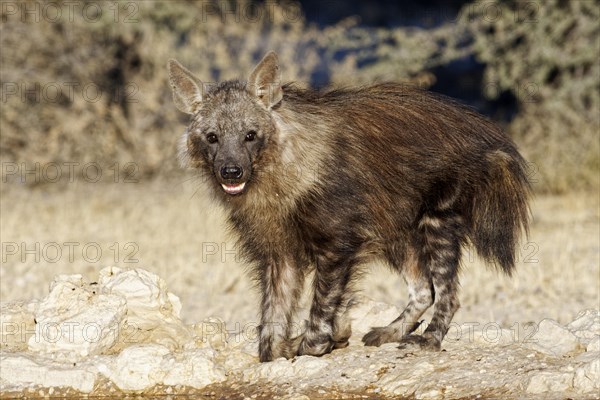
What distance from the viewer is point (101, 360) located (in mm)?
6160

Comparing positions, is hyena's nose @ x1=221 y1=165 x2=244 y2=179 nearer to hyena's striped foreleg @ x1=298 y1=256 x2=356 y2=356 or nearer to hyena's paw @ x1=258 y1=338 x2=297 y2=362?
hyena's striped foreleg @ x1=298 y1=256 x2=356 y2=356

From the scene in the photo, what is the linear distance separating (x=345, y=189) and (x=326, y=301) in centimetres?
65

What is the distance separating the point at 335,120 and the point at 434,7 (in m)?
12.1

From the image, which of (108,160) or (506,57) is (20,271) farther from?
(506,57)

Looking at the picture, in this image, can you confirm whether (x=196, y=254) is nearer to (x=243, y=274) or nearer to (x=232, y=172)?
(x=243, y=274)

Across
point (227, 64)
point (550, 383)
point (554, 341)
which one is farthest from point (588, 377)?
point (227, 64)

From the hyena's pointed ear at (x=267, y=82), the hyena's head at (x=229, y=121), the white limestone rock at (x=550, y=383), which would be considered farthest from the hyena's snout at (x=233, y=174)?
the white limestone rock at (x=550, y=383)

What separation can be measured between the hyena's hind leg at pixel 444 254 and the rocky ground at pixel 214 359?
0.68 feet

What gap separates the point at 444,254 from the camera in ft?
21.7

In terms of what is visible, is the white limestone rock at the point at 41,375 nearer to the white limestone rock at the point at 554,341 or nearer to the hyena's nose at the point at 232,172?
the hyena's nose at the point at 232,172

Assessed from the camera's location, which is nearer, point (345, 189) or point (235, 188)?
point (235, 188)

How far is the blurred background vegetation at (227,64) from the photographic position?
45.1 ft

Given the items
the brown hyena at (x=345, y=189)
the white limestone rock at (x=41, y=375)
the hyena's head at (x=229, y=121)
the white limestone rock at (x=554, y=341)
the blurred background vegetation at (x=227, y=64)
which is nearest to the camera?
the white limestone rock at (x=554, y=341)

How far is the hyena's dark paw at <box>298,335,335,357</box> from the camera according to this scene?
6.38 metres
